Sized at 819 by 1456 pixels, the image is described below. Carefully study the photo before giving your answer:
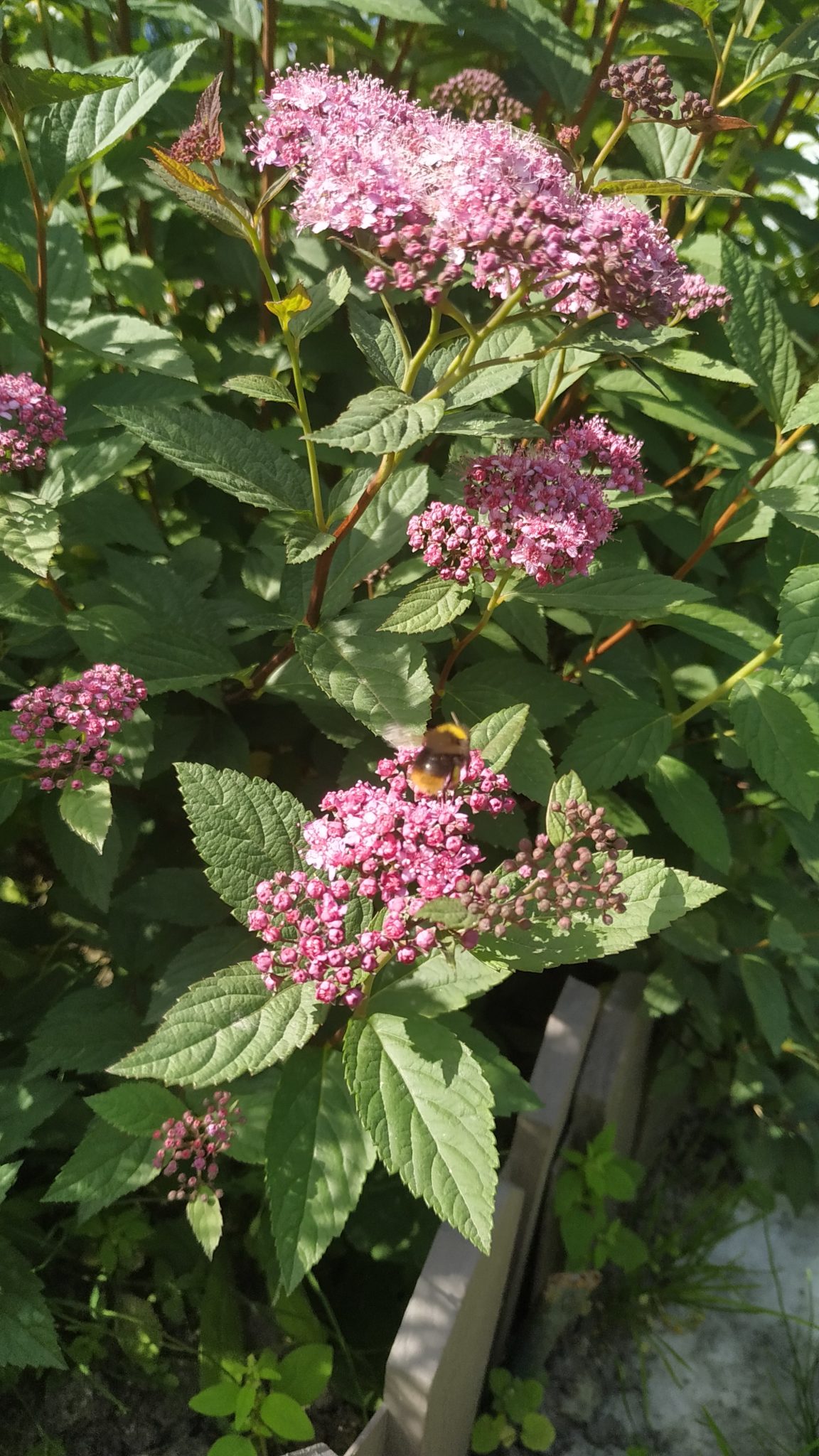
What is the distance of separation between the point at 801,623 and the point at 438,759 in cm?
61

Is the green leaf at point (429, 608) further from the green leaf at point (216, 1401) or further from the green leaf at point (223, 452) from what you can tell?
the green leaf at point (216, 1401)

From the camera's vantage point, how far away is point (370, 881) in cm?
100

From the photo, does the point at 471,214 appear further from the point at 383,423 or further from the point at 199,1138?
the point at 199,1138

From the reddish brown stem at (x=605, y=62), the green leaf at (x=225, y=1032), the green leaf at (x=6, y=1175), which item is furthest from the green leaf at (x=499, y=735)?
the reddish brown stem at (x=605, y=62)

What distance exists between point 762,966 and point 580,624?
898mm

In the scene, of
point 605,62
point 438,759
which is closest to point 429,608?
point 438,759

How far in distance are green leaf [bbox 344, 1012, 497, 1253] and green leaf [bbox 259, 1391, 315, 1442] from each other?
596 mm

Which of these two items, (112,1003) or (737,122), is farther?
(112,1003)

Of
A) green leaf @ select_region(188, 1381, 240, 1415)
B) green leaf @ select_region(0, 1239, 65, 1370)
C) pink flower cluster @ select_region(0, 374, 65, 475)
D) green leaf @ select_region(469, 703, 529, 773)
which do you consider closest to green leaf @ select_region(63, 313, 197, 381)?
pink flower cluster @ select_region(0, 374, 65, 475)

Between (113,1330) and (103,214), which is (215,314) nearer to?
(103,214)

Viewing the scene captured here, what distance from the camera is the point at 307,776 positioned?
1872mm

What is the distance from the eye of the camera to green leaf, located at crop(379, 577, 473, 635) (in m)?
1.12

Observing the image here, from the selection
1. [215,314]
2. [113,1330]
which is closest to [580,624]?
[215,314]

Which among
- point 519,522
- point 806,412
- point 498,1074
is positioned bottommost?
point 498,1074
